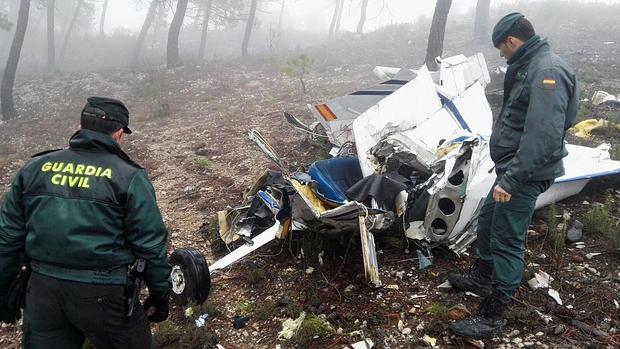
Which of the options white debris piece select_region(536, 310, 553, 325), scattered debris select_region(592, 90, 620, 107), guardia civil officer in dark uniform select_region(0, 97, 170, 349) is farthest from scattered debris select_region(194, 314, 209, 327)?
scattered debris select_region(592, 90, 620, 107)

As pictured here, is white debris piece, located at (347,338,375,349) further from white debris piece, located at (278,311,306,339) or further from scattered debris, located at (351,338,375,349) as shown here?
white debris piece, located at (278,311,306,339)

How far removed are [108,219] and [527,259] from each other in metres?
3.45

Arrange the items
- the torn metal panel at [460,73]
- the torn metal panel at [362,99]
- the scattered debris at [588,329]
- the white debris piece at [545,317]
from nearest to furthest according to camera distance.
A: 1. the scattered debris at [588,329]
2. the white debris piece at [545,317]
3. the torn metal panel at [460,73]
4. the torn metal panel at [362,99]

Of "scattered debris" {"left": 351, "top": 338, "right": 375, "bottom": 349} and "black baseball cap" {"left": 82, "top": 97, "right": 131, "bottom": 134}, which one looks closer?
"black baseball cap" {"left": 82, "top": 97, "right": 131, "bottom": 134}

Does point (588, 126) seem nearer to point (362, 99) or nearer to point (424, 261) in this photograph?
point (362, 99)

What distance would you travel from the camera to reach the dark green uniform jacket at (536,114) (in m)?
2.70

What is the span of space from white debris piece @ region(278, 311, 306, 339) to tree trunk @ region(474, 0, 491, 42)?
17.1 m

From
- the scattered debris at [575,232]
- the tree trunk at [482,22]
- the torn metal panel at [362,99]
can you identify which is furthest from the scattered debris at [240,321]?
the tree trunk at [482,22]

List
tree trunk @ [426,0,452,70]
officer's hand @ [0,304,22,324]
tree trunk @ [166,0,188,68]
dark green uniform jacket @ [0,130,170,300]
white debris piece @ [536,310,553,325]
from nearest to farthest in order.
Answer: dark green uniform jacket @ [0,130,170,300], officer's hand @ [0,304,22,324], white debris piece @ [536,310,553,325], tree trunk @ [426,0,452,70], tree trunk @ [166,0,188,68]

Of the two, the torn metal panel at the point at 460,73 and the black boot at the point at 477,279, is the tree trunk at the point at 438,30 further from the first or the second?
the black boot at the point at 477,279

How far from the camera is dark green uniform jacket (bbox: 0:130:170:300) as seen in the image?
2.18 meters

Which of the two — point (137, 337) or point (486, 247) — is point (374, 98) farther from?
point (137, 337)

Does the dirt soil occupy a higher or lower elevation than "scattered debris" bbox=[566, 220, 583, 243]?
lower

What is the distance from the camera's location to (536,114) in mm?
2707
